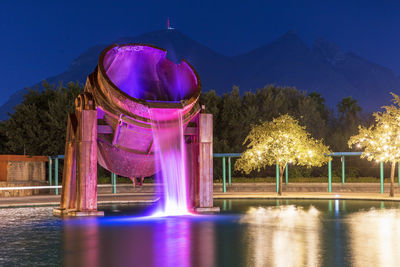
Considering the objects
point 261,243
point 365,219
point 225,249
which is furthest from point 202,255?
point 365,219

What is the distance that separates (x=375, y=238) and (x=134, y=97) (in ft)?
29.1

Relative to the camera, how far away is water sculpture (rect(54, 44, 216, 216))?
57.9 feet

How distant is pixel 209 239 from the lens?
1222 cm

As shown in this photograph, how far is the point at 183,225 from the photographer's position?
15070mm

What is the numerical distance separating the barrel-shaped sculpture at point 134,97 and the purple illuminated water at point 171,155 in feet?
0.64

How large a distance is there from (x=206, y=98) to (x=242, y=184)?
11.6 metres

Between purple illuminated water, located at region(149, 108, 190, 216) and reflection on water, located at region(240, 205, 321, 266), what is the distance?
8.04 feet

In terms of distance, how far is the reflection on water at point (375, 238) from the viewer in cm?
939

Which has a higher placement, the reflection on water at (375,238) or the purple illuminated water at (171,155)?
the purple illuminated water at (171,155)

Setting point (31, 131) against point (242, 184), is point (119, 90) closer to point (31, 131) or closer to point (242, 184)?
point (242, 184)

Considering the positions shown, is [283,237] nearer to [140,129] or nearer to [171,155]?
[140,129]

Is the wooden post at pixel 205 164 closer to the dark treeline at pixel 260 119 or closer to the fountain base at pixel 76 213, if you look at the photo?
the fountain base at pixel 76 213

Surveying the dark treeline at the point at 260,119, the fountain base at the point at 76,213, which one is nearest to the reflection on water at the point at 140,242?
the fountain base at the point at 76,213

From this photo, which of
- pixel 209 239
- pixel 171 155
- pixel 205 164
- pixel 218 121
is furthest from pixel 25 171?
pixel 209 239
